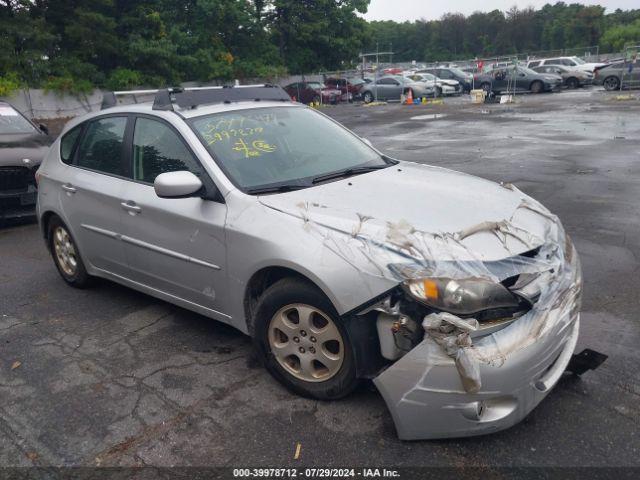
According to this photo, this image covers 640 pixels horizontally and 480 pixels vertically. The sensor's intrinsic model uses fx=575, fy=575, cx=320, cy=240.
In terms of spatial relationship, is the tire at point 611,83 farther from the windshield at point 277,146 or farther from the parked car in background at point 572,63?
the windshield at point 277,146

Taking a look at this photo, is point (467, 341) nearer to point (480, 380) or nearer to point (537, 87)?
point (480, 380)

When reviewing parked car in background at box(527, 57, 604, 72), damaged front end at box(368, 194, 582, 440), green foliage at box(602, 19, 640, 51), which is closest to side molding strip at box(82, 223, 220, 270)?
damaged front end at box(368, 194, 582, 440)

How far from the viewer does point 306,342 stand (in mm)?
3193

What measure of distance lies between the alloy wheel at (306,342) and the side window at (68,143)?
2893 millimetres

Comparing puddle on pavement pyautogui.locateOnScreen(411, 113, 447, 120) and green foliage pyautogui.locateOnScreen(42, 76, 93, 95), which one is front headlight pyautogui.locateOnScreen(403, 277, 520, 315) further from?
green foliage pyautogui.locateOnScreen(42, 76, 93, 95)

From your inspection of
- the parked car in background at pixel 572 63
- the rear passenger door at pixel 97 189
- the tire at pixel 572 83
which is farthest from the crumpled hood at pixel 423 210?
the parked car in background at pixel 572 63

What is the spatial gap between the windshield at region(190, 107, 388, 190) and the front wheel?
2820 cm

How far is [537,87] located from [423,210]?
3009 cm

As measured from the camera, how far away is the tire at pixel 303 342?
305 centimetres

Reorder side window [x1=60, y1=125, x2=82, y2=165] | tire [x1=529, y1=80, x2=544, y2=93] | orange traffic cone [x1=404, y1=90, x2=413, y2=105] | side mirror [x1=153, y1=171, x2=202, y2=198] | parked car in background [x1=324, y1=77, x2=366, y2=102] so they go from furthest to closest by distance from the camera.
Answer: parked car in background [x1=324, y1=77, x2=366, y2=102] < tire [x1=529, y1=80, x2=544, y2=93] < orange traffic cone [x1=404, y1=90, x2=413, y2=105] < side window [x1=60, y1=125, x2=82, y2=165] < side mirror [x1=153, y1=171, x2=202, y2=198]

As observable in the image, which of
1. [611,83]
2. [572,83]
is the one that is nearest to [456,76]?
[572,83]

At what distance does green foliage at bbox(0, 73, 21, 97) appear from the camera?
24828mm

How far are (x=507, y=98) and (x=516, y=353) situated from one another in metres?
25.6

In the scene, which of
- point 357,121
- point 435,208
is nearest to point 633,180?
point 435,208
